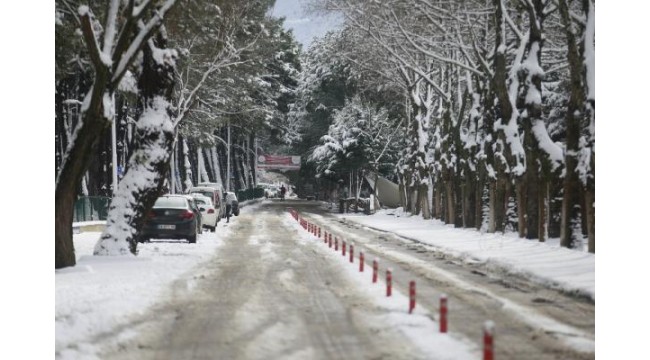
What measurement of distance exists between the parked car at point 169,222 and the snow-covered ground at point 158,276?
0.36m

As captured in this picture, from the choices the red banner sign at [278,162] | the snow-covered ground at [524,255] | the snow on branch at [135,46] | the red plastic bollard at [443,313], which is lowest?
the snow-covered ground at [524,255]

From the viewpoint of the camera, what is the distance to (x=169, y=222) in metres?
26.9

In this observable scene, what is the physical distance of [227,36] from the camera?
36.3 meters

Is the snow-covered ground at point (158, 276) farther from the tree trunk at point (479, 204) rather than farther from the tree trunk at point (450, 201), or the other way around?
the tree trunk at point (450, 201)

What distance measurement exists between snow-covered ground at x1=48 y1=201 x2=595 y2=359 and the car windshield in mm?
1189

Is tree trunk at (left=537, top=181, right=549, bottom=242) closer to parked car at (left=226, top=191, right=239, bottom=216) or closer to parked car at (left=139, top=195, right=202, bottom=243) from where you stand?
parked car at (left=139, top=195, right=202, bottom=243)

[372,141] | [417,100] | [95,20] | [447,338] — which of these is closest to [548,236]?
[95,20]

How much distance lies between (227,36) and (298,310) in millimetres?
24312

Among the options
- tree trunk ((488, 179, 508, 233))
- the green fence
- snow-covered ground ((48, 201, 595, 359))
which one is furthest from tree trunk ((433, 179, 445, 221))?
the green fence

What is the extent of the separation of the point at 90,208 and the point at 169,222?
10.8m

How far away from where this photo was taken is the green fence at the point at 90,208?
34.7 m

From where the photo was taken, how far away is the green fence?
34.7 m

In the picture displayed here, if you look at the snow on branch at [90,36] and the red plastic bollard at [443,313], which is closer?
the red plastic bollard at [443,313]

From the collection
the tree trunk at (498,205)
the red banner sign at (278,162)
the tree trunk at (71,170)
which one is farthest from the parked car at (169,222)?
the red banner sign at (278,162)
